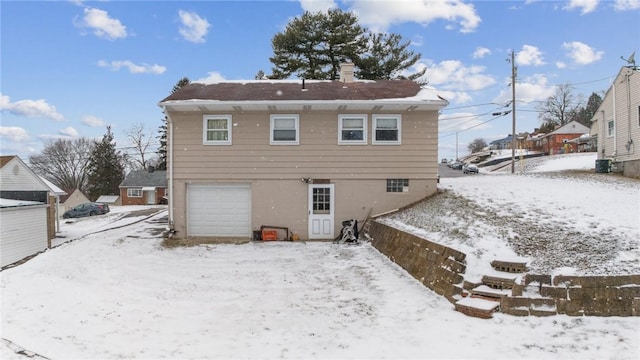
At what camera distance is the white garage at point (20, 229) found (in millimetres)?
17031

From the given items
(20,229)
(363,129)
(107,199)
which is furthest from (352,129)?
(107,199)

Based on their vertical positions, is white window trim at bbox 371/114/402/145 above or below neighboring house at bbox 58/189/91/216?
above

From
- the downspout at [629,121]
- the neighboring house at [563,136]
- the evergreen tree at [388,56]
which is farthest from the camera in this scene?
the neighboring house at [563,136]

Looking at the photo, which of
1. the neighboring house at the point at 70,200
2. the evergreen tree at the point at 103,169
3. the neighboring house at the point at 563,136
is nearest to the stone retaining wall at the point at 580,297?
the neighboring house at the point at 563,136

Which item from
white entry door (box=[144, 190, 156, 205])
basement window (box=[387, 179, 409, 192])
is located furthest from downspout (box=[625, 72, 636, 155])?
white entry door (box=[144, 190, 156, 205])

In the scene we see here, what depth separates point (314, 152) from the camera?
13.6m

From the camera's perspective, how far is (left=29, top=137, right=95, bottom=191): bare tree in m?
59.6

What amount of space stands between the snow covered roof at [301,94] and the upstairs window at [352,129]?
0.69m

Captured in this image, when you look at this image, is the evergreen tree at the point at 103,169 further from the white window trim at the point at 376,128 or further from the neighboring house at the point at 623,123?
the neighboring house at the point at 623,123

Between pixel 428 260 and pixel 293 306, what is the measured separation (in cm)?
307

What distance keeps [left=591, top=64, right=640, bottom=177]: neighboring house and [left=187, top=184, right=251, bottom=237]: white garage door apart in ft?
49.4

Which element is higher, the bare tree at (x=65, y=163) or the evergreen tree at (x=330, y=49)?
the evergreen tree at (x=330, y=49)

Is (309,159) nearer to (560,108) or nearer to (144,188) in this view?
(144,188)

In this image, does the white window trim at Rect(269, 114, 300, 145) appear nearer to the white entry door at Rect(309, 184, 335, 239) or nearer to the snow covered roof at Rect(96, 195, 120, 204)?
the white entry door at Rect(309, 184, 335, 239)
